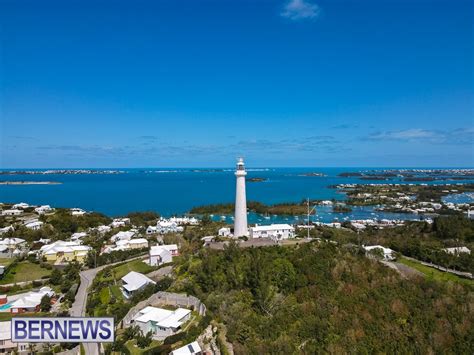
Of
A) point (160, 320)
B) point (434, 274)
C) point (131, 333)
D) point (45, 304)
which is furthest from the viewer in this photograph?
point (434, 274)

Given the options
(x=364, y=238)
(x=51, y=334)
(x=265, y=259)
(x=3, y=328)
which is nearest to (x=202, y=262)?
(x=265, y=259)

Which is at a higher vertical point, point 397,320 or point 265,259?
point 265,259

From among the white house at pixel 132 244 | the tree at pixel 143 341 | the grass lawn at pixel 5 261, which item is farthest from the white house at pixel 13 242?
the tree at pixel 143 341

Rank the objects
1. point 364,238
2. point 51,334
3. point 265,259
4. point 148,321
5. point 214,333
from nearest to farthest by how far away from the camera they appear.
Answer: point 51,334
point 214,333
point 148,321
point 265,259
point 364,238

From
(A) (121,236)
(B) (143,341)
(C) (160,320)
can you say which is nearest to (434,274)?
(C) (160,320)

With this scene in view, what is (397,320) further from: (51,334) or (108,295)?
(108,295)

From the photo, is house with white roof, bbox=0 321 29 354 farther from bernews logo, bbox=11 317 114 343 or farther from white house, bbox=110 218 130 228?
white house, bbox=110 218 130 228

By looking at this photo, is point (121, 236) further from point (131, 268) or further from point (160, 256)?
point (160, 256)
